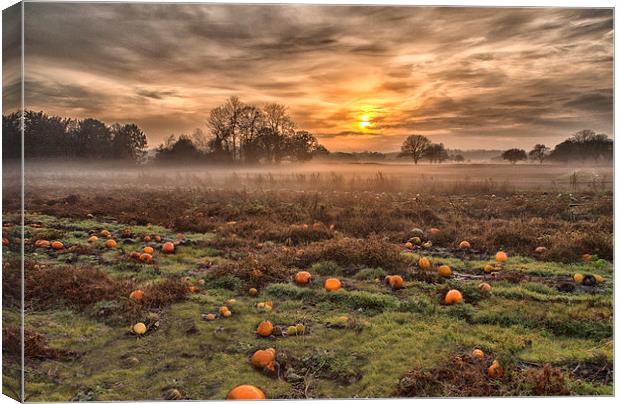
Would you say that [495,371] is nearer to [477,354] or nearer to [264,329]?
[477,354]

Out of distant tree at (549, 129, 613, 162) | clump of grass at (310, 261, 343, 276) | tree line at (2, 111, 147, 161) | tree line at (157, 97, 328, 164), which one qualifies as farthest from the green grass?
distant tree at (549, 129, 613, 162)

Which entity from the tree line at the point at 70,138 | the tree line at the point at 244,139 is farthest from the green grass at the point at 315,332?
the tree line at the point at 244,139

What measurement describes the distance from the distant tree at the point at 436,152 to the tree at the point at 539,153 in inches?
38.2

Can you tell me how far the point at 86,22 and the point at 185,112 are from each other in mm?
1329

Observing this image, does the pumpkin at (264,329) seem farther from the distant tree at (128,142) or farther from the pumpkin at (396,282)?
the distant tree at (128,142)

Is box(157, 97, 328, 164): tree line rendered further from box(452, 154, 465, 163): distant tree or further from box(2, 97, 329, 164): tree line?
box(452, 154, 465, 163): distant tree

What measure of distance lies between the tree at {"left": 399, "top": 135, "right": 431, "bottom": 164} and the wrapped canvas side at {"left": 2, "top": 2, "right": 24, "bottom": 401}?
3.97 metres

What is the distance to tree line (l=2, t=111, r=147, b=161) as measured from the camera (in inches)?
264

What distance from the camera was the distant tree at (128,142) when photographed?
23.7 feet

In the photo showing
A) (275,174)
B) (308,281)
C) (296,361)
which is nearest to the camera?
(296,361)

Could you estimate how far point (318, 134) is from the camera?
746cm

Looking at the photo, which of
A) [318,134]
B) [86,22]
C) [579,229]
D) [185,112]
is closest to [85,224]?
[185,112]

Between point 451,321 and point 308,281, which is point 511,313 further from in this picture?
point 308,281

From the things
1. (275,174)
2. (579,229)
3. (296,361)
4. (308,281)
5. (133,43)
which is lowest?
(296,361)
